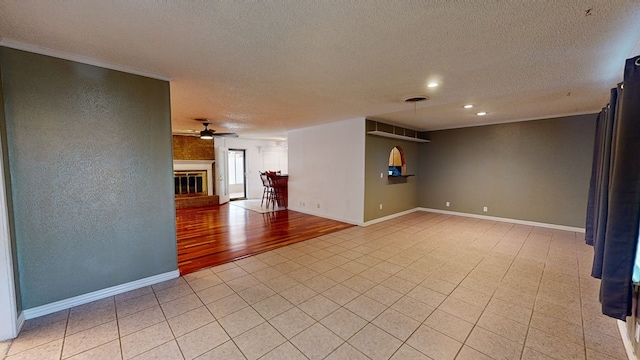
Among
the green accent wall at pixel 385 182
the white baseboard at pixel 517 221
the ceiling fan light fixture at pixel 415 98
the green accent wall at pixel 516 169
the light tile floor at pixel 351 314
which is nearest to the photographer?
the light tile floor at pixel 351 314

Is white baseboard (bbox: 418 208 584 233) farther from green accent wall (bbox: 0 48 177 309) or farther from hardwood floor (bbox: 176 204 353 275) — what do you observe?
green accent wall (bbox: 0 48 177 309)

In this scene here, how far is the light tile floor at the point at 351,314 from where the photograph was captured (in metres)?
1.79

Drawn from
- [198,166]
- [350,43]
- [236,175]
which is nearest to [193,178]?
[198,166]

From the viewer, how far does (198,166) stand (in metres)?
8.10

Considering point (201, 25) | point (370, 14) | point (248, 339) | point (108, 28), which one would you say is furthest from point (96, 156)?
point (370, 14)

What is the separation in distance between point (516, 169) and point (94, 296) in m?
7.54

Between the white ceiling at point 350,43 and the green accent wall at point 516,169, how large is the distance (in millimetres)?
1914

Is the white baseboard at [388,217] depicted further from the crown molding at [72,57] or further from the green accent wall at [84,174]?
the crown molding at [72,57]

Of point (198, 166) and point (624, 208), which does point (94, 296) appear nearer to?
point (624, 208)

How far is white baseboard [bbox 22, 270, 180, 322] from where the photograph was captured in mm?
2176

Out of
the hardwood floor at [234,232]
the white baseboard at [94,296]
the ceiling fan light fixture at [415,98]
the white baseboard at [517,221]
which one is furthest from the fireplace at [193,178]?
the white baseboard at [517,221]

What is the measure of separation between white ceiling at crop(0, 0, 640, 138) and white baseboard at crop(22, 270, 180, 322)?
7.53ft

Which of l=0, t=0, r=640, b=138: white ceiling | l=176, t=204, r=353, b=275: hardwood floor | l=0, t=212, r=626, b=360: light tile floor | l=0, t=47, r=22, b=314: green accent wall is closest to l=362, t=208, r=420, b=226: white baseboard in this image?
l=176, t=204, r=353, b=275: hardwood floor

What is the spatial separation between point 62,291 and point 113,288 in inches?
14.8
